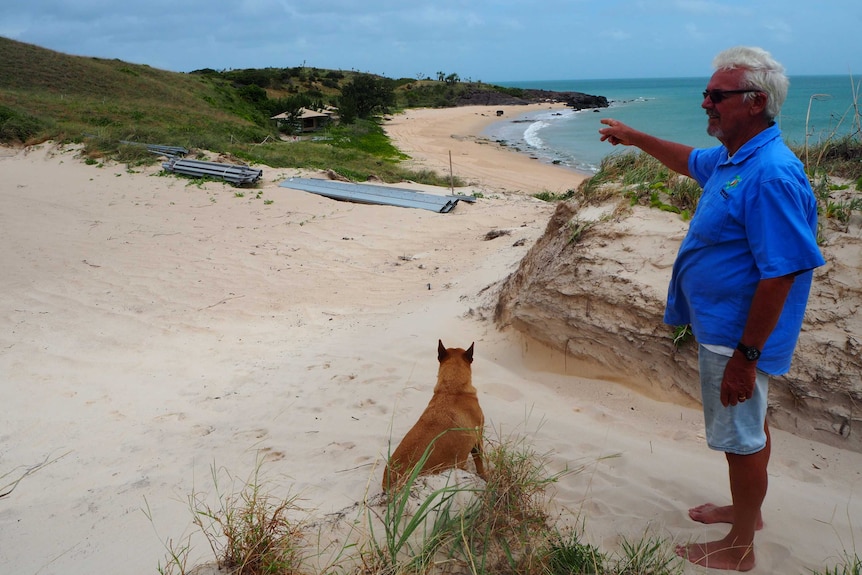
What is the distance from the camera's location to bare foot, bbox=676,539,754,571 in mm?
2287

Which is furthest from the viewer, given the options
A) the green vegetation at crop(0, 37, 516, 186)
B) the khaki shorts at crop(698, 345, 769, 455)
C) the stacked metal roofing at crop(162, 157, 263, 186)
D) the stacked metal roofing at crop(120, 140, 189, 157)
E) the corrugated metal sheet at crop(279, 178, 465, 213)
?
the green vegetation at crop(0, 37, 516, 186)

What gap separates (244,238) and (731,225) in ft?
28.7

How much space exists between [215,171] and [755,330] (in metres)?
13.4

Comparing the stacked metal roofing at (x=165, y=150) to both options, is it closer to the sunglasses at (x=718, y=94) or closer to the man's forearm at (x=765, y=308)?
the sunglasses at (x=718, y=94)

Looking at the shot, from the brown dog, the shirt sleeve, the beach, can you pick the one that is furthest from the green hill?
the shirt sleeve

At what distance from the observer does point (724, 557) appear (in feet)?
7.56

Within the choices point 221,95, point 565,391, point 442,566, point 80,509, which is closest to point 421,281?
point 565,391

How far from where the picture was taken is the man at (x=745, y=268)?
6.26 feet

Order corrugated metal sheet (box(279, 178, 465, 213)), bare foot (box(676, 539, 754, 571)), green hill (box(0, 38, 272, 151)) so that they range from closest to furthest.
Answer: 1. bare foot (box(676, 539, 754, 571))
2. corrugated metal sheet (box(279, 178, 465, 213))
3. green hill (box(0, 38, 272, 151))

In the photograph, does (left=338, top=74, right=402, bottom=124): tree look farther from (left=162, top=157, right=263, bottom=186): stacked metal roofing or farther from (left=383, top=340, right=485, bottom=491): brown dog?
(left=383, top=340, right=485, bottom=491): brown dog

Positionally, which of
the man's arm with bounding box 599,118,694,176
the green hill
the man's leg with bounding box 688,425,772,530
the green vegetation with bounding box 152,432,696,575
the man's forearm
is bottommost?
the man's leg with bounding box 688,425,772,530

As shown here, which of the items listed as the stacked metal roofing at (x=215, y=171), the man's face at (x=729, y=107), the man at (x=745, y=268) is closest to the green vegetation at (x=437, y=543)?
the man at (x=745, y=268)

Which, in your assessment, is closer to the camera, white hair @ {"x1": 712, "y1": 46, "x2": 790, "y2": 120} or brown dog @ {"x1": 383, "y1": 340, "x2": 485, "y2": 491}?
white hair @ {"x1": 712, "y1": 46, "x2": 790, "y2": 120}

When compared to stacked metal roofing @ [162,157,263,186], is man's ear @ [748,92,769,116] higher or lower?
higher
